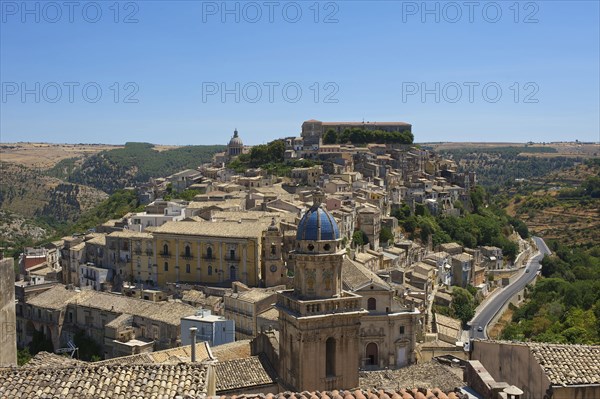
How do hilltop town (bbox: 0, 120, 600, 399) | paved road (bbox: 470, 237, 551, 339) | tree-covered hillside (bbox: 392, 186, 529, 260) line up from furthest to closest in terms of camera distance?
tree-covered hillside (bbox: 392, 186, 529, 260) < paved road (bbox: 470, 237, 551, 339) < hilltop town (bbox: 0, 120, 600, 399)

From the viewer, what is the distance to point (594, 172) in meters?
156

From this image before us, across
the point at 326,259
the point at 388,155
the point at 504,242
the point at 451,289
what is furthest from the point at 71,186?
the point at 326,259

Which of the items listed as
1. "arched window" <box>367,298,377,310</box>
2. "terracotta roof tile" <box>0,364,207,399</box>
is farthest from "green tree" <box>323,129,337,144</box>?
"terracotta roof tile" <box>0,364,207,399</box>

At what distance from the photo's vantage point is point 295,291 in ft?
69.5

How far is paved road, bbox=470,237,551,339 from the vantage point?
5253 cm

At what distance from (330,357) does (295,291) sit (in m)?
2.29

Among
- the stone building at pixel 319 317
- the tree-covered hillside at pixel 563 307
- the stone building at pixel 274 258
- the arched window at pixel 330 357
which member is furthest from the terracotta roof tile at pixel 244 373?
the stone building at pixel 274 258

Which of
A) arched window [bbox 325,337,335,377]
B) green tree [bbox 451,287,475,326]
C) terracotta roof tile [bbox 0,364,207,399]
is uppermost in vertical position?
terracotta roof tile [bbox 0,364,207,399]

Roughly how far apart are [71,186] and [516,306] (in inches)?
5081

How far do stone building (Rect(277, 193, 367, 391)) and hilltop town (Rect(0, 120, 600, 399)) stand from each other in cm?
5

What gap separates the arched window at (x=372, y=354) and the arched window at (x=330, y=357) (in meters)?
13.4

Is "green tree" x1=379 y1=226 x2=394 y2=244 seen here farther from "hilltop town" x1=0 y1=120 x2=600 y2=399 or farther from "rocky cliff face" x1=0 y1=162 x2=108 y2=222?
"rocky cliff face" x1=0 y1=162 x2=108 y2=222

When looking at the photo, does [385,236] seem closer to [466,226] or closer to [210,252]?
[210,252]

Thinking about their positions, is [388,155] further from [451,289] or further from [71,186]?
[71,186]
